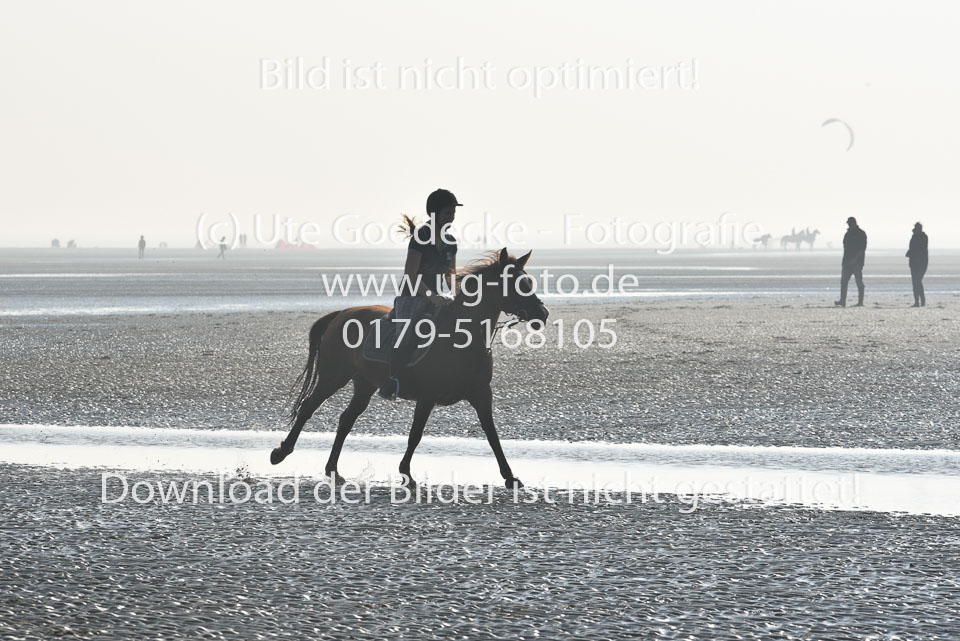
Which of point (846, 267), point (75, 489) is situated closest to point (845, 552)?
point (75, 489)

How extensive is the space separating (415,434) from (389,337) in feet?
2.51

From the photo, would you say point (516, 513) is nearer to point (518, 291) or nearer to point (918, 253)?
point (518, 291)

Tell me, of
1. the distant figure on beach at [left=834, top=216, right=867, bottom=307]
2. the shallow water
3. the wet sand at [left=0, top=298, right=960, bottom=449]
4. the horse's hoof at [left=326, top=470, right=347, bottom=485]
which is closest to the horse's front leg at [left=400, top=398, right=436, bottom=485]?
the shallow water

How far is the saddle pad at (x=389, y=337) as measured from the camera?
9.77m

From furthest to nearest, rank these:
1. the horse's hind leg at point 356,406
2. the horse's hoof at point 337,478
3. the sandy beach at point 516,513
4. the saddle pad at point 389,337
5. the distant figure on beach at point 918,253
Result: the distant figure on beach at point 918,253, the horse's hind leg at point 356,406, the saddle pad at point 389,337, the horse's hoof at point 337,478, the sandy beach at point 516,513

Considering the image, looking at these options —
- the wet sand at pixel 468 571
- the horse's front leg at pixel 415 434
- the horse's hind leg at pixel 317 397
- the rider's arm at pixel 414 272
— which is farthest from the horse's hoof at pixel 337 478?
the rider's arm at pixel 414 272

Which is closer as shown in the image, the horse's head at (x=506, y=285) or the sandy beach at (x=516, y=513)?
the sandy beach at (x=516, y=513)

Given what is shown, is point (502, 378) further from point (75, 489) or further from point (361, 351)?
point (75, 489)

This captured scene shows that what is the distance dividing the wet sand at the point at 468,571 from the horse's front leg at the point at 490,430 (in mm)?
314

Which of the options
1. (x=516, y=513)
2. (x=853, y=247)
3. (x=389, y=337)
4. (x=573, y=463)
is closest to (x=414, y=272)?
(x=389, y=337)

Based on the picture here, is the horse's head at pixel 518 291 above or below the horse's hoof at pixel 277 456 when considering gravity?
above

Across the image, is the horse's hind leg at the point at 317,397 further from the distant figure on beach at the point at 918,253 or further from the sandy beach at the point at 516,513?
the distant figure on beach at the point at 918,253

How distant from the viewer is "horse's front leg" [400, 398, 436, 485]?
960cm

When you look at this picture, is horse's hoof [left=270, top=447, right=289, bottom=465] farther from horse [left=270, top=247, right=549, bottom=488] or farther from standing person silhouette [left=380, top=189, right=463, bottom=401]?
standing person silhouette [left=380, top=189, right=463, bottom=401]
